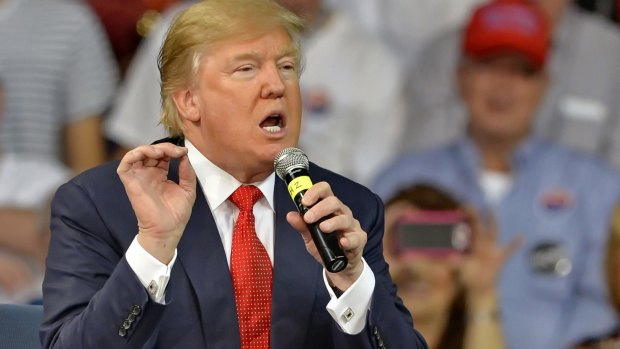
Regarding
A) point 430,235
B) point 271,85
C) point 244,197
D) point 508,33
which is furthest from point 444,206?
point 271,85

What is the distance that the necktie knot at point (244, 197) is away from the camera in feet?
7.14

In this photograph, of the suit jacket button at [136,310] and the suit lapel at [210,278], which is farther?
the suit lapel at [210,278]

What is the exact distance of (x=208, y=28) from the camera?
6.87 ft

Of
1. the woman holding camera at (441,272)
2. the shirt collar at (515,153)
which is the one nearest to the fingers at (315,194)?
the woman holding camera at (441,272)

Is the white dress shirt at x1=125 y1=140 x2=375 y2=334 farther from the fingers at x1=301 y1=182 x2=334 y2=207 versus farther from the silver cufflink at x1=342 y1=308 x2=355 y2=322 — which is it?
the fingers at x1=301 y1=182 x2=334 y2=207

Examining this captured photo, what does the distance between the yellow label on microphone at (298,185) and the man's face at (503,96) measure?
2.45 metres

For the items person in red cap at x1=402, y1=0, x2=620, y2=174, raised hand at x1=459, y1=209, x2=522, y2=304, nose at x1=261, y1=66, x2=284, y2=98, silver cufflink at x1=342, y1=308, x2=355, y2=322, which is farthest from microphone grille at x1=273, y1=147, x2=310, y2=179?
person in red cap at x1=402, y1=0, x2=620, y2=174

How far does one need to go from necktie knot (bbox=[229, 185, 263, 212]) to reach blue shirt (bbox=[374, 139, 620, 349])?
80.2 inches

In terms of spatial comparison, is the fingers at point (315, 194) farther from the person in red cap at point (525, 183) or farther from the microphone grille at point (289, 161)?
the person in red cap at point (525, 183)

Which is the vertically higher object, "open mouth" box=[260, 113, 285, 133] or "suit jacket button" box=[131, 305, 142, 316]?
"open mouth" box=[260, 113, 285, 133]

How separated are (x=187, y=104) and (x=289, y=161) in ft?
0.86

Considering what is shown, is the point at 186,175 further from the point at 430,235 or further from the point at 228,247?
the point at 430,235

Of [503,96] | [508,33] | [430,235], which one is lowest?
[430,235]

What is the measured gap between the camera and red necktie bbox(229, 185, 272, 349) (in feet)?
6.91
